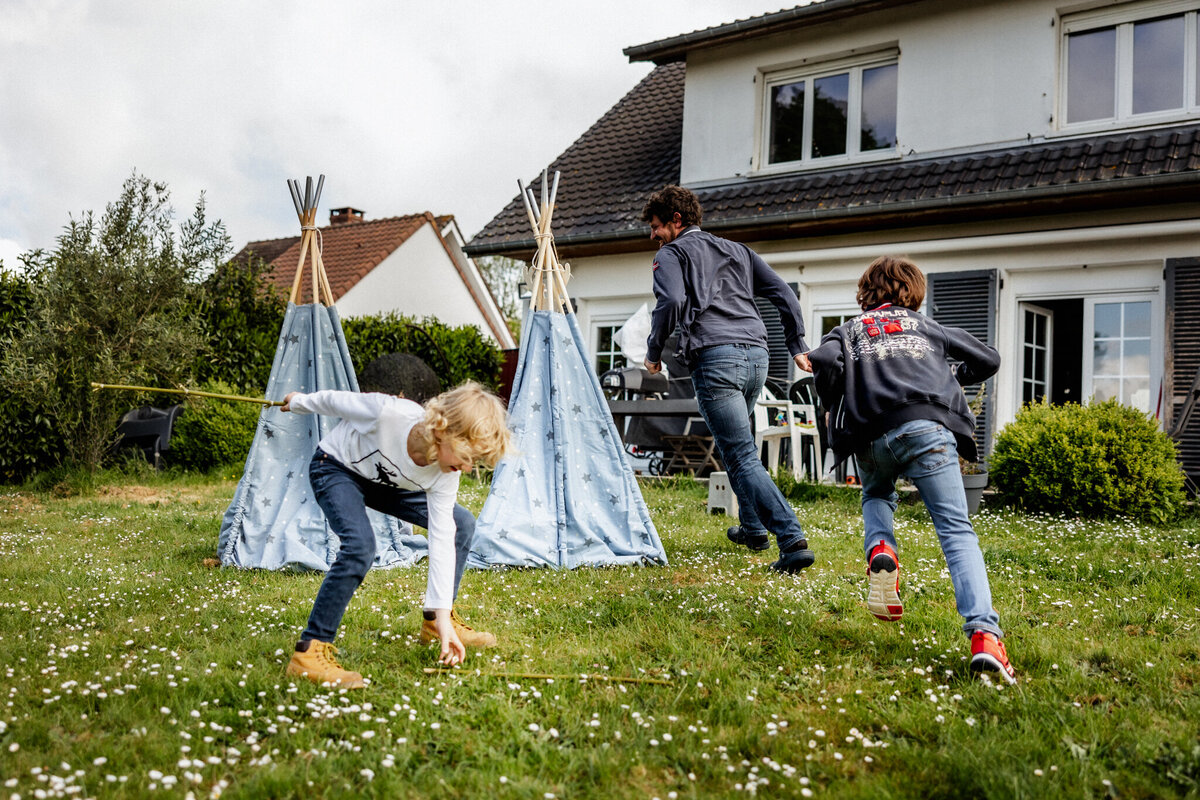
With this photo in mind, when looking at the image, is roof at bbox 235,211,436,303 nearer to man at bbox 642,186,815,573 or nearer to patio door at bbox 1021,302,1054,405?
patio door at bbox 1021,302,1054,405

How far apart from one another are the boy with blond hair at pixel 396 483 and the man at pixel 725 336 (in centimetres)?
172

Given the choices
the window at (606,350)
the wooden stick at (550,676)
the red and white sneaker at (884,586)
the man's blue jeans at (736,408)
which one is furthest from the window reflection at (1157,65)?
the wooden stick at (550,676)

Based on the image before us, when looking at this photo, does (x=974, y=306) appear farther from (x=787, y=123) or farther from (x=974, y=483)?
(x=787, y=123)

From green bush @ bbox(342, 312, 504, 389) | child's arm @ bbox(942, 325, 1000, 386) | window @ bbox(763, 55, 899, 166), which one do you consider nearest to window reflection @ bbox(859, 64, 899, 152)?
window @ bbox(763, 55, 899, 166)

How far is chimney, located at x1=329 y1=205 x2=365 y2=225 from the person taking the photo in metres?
26.8

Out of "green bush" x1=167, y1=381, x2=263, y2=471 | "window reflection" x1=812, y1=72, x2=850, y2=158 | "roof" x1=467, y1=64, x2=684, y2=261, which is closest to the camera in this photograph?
"green bush" x1=167, y1=381, x2=263, y2=471

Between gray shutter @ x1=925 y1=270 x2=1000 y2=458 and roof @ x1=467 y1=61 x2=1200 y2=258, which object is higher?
roof @ x1=467 y1=61 x2=1200 y2=258

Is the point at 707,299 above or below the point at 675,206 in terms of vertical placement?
below

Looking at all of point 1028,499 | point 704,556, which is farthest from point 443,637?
point 1028,499

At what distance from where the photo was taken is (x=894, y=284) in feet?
11.8

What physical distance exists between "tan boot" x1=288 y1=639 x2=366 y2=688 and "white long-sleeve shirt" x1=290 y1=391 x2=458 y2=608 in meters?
0.37

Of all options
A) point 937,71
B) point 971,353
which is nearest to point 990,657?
point 971,353

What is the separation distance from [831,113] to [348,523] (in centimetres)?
922

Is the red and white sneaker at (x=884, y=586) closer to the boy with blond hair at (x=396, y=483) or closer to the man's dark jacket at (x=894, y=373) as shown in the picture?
the man's dark jacket at (x=894, y=373)
